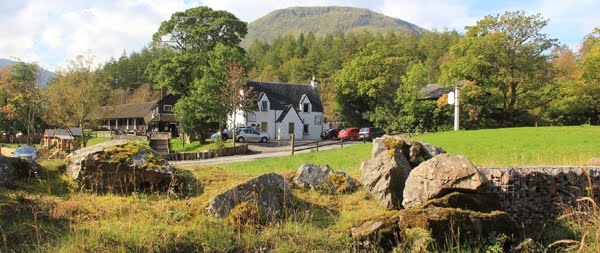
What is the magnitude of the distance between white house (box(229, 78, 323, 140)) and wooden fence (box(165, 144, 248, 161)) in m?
18.0

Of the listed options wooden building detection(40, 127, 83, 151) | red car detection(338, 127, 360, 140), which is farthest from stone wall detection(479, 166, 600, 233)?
red car detection(338, 127, 360, 140)

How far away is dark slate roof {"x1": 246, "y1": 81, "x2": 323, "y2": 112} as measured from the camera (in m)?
56.6

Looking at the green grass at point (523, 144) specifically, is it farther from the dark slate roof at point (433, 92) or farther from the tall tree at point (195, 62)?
the tall tree at point (195, 62)

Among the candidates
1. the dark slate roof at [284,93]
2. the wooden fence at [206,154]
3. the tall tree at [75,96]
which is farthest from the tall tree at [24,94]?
the dark slate roof at [284,93]

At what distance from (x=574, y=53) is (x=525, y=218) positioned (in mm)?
86937

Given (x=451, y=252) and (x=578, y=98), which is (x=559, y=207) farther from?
(x=578, y=98)

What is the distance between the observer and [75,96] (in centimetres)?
3688

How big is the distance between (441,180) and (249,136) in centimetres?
3928

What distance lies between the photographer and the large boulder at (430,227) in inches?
249

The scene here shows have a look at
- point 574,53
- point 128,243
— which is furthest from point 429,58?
point 128,243

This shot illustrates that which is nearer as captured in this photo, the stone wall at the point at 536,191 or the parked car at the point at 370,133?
the stone wall at the point at 536,191

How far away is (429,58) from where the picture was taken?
87562 mm

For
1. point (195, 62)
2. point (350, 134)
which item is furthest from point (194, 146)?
point (350, 134)

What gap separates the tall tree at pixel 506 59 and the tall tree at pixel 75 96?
114 ft
